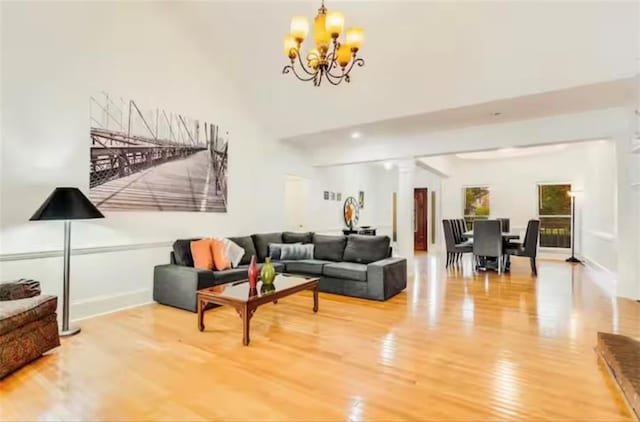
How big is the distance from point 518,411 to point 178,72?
5.28 metres

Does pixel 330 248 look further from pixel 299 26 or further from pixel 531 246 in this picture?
pixel 531 246

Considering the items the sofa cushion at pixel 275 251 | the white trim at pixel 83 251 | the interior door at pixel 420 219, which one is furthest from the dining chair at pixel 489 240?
the white trim at pixel 83 251

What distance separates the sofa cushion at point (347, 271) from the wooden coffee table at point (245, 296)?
931 mm

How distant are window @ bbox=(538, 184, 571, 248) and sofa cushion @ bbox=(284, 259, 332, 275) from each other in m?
7.17

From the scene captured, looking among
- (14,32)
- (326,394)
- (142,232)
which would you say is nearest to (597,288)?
(326,394)

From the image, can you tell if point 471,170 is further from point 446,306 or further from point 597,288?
point 446,306

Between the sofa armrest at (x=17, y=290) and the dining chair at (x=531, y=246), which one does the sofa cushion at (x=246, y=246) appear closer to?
the sofa armrest at (x=17, y=290)

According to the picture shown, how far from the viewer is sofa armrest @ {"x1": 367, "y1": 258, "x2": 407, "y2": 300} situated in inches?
173

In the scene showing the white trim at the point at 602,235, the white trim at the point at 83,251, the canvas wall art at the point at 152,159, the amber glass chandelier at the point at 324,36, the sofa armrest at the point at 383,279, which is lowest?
the sofa armrest at the point at 383,279

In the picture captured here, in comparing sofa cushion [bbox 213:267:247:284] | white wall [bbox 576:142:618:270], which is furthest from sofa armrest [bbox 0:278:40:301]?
white wall [bbox 576:142:618:270]

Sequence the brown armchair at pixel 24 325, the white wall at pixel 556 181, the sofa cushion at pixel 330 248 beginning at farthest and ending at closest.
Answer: the white wall at pixel 556 181
the sofa cushion at pixel 330 248
the brown armchair at pixel 24 325

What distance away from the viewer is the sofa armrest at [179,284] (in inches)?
153

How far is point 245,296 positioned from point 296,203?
468 cm

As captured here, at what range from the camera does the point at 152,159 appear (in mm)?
4414
